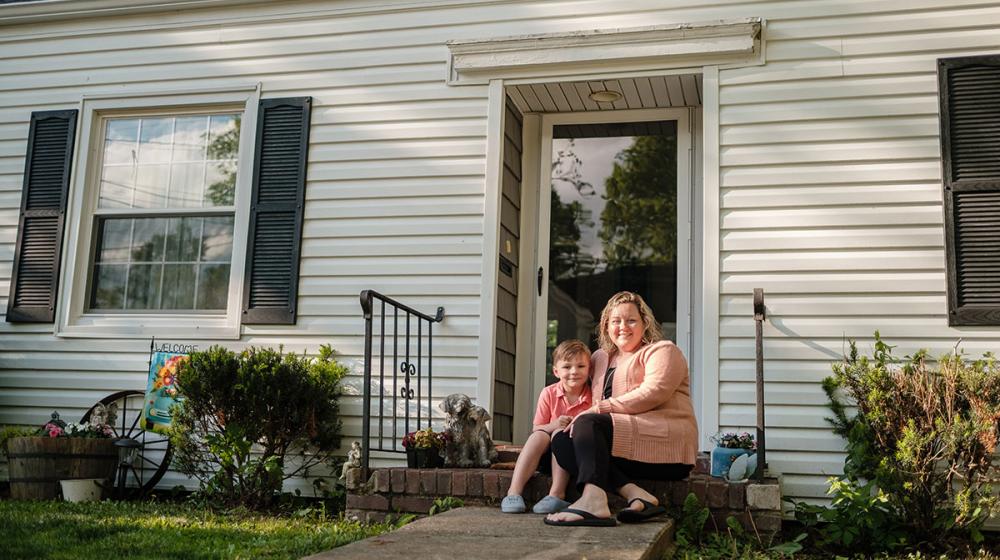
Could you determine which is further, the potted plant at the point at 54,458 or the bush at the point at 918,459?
the potted plant at the point at 54,458

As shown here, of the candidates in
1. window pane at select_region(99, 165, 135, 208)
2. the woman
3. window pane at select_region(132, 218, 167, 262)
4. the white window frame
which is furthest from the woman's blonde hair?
window pane at select_region(99, 165, 135, 208)

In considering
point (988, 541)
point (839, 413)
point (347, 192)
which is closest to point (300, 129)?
point (347, 192)

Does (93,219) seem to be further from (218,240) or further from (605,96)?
(605,96)

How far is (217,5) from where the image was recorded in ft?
19.3

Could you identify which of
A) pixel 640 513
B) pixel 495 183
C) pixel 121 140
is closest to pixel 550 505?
pixel 640 513

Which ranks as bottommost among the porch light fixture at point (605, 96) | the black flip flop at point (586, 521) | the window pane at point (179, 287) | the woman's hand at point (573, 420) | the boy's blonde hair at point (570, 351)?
the black flip flop at point (586, 521)

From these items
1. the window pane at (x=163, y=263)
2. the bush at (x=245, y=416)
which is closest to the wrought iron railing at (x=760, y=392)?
the bush at (x=245, y=416)

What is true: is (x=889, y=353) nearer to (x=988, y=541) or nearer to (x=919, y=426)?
(x=919, y=426)

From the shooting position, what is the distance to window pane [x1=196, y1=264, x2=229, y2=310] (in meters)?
5.70

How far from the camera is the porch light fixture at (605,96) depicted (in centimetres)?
543

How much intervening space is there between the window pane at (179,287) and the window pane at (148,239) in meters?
0.15

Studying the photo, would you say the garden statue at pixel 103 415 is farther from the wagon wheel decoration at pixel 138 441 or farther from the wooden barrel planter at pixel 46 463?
the wooden barrel planter at pixel 46 463

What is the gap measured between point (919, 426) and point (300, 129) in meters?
3.81

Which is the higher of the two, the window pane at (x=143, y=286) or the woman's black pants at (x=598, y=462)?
the window pane at (x=143, y=286)
